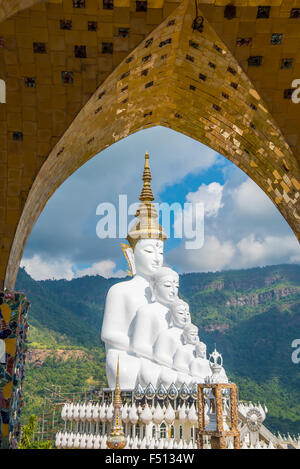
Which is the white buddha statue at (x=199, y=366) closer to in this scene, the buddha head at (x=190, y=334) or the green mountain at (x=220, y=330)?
the buddha head at (x=190, y=334)

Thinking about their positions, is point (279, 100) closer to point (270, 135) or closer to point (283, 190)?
point (270, 135)

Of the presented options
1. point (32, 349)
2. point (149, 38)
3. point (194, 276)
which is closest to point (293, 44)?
point (149, 38)

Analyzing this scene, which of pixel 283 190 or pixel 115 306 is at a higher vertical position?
pixel 115 306

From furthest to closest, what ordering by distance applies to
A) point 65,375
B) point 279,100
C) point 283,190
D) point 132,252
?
1. point 65,375
2. point 132,252
3. point 283,190
4. point 279,100

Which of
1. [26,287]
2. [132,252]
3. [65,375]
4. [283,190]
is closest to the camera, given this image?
[283,190]

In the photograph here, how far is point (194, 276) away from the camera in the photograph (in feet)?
124

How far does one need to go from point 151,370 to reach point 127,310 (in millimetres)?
1975

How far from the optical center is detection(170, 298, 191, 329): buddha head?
1312cm

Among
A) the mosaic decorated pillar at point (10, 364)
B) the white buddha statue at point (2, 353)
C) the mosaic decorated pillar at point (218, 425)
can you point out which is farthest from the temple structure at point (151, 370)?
the white buddha statue at point (2, 353)

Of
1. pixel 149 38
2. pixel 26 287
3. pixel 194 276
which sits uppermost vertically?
pixel 194 276

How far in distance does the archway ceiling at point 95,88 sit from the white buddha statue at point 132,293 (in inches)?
267

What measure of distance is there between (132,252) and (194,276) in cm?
2297

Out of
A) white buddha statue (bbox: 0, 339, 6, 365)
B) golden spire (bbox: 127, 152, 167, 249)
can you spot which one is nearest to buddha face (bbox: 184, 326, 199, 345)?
golden spire (bbox: 127, 152, 167, 249)

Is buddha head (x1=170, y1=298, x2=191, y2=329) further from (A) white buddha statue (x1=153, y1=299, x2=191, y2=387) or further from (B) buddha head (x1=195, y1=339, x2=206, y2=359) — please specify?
(B) buddha head (x1=195, y1=339, x2=206, y2=359)
